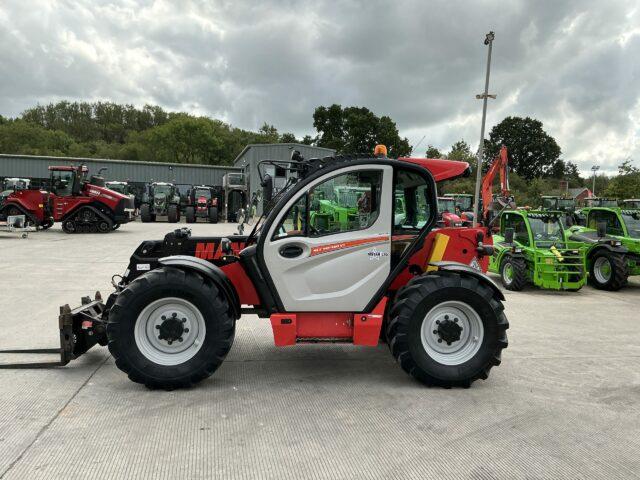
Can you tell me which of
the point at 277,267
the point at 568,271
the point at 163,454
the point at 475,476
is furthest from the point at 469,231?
the point at 568,271

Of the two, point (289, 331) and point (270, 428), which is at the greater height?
point (289, 331)

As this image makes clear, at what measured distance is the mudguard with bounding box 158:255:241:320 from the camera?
4387mm

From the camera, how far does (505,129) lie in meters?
77.3

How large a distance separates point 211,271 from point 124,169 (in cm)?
4240

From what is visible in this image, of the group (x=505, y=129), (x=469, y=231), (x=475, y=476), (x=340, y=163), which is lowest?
(x=475, y=476)

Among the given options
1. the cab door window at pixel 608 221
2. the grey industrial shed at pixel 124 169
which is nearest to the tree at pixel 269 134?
the grey industrial shed at pixel 124 169

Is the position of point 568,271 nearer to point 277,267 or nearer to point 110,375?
point 277,267

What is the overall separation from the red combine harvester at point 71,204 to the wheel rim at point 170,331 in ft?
57.5

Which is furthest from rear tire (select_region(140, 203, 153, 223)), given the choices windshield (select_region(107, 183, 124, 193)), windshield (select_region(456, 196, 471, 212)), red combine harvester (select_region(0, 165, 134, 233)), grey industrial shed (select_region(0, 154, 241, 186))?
windshield (select_region(456, 196, 471, 212))

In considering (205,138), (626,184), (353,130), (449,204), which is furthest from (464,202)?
(205,138)

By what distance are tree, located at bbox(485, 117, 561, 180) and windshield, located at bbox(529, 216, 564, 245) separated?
69.2 m

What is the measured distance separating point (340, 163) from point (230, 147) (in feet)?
239

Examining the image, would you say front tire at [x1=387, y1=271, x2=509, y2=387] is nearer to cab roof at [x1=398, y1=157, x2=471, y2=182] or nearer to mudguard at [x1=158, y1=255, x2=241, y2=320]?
cab roof at [x1=398, y1=157, x2=471, y2=182]

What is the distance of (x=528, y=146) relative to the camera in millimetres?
75938
